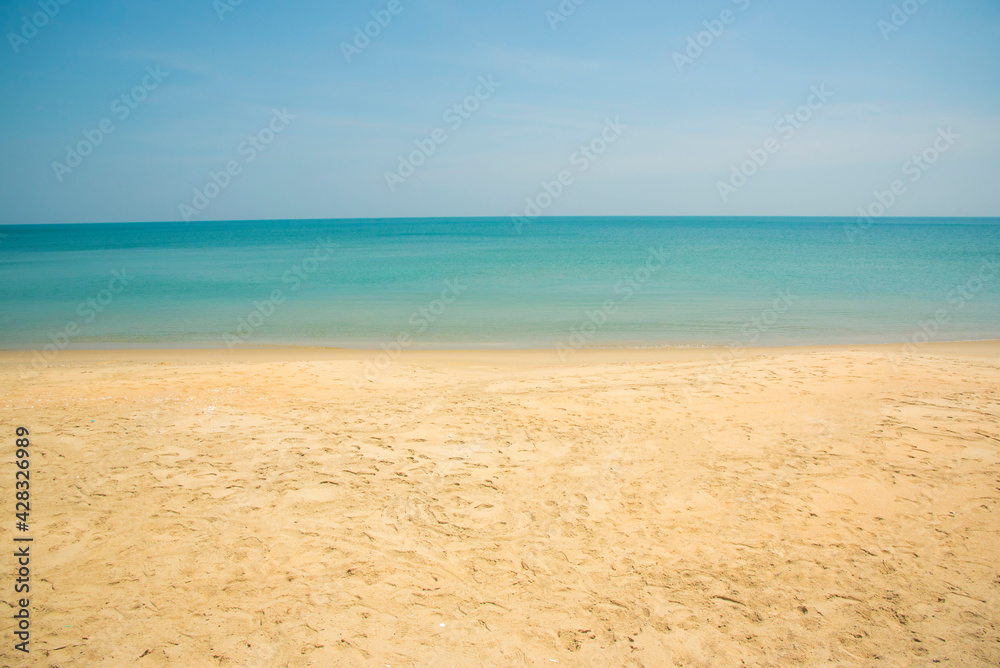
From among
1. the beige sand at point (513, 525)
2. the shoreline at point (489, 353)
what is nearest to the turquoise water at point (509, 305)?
the shoreline at point (489, 353)

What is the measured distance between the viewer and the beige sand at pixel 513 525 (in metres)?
3.71

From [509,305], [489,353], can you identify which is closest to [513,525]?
[489,353]

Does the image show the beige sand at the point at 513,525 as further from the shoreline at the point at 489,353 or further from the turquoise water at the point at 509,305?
the turquoise water at the point at 509,305

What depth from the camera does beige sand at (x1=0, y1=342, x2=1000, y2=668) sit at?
3707mm

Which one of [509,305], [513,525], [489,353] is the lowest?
[509,305]

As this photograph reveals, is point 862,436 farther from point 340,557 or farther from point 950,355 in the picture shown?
point 950,355

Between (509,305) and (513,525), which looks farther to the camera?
(509,305)

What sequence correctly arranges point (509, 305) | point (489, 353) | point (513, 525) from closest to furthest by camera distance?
point (513, 525), point (489, 353), point (509, 305)

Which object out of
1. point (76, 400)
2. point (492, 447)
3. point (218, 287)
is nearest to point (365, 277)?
point (218, 287)

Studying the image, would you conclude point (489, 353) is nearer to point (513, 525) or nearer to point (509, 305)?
point (509, 305)

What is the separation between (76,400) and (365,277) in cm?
2187

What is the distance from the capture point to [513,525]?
5.04 metres

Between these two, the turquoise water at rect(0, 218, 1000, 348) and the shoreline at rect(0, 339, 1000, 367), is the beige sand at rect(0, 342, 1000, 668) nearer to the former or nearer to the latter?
the shoreline at rect(0, 339, 1000, 367)

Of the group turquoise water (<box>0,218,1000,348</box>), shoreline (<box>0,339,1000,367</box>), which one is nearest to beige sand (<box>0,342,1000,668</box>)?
shoreline (<box>0,339,1000,367</box>)
